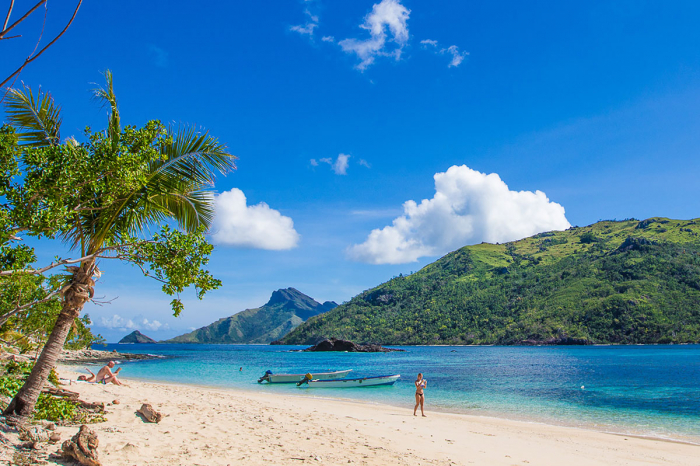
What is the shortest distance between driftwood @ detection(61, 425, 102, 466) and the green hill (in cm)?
13187

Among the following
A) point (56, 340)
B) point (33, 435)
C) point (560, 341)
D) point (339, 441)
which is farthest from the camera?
point (560, 341)

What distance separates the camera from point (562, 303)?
136 m

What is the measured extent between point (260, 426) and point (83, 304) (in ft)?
20.3

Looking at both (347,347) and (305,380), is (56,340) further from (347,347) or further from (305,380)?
(347,347)

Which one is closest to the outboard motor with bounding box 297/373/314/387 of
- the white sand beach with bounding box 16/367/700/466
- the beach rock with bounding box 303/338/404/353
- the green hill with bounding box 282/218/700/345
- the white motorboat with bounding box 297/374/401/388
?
the white motorboat with bounding box 297/374/401/388

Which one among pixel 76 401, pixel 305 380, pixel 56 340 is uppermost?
pixel 56 340

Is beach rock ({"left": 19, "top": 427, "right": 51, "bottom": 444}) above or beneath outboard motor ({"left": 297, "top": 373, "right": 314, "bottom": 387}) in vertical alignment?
above

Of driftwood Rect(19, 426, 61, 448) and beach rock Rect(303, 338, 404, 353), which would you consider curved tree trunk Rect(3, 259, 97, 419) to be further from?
beach rock Rect(303, 338, 404, 353)

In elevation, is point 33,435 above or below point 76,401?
above

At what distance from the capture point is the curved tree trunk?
7.31 m

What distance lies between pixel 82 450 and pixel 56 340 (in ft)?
7.21

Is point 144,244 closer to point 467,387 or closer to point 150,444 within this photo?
point 150,444

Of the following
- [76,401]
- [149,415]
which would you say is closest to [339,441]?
[149,415]

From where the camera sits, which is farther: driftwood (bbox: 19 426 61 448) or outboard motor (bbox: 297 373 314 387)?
outboard motor (bbox: 297 373 314 387)
